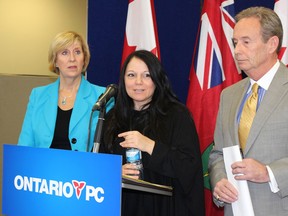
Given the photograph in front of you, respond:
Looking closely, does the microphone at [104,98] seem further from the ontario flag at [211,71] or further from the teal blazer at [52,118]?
the ontario flag at [211,71]

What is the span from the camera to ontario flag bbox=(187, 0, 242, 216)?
125 inches

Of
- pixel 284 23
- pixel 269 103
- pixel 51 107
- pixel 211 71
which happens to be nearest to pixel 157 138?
pixel 269 103

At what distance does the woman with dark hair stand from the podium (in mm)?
379

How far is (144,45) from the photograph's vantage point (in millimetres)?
3541

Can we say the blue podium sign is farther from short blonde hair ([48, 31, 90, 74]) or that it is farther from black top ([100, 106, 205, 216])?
short blonde hair ([48, 31, 90, 74])

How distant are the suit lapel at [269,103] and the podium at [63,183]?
501 mm

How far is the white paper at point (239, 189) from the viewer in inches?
72.2

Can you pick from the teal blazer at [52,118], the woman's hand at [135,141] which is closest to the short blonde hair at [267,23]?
the woman's hand at [135,141]

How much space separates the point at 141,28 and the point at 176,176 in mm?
1753

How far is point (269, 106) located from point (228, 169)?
0.34 m

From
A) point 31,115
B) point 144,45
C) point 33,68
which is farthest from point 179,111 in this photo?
point 33,68

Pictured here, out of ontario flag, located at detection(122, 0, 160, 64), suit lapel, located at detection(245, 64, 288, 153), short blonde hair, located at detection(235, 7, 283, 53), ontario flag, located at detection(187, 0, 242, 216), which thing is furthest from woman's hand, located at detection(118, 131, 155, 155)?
ontario flag, located at detection(122, 0, 160, 64)

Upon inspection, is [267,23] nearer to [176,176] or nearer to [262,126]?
[262,126]

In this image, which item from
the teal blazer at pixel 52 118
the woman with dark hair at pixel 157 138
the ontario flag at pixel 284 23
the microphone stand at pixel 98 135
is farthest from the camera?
the ontario flag at pixel 284 23
